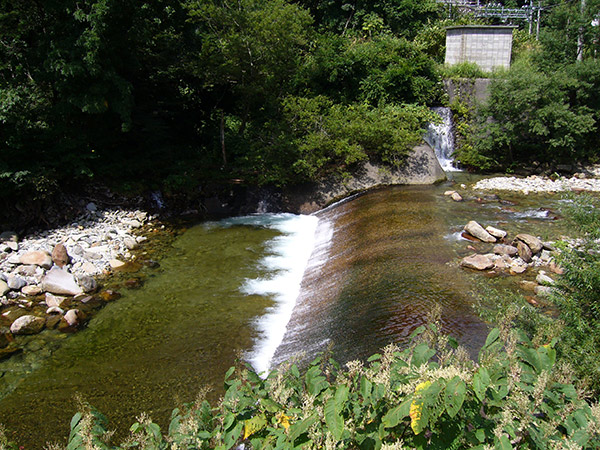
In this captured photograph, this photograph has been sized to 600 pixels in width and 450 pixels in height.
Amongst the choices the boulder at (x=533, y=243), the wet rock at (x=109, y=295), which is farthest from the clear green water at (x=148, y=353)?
the boulder at (x=533, y=243)

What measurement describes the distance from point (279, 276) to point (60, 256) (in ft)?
16.4

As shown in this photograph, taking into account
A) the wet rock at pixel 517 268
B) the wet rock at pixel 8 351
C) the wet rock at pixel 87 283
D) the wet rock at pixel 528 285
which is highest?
the wet rock at pixel 528 285

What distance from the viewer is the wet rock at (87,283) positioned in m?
8.85

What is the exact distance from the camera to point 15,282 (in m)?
8.77

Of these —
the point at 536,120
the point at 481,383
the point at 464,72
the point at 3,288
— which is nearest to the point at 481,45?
the point at 464,72

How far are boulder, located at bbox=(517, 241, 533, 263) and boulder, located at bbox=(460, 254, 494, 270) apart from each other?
669mm

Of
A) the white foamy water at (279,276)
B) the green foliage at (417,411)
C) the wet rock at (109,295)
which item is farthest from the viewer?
the wet rock at (109,295)

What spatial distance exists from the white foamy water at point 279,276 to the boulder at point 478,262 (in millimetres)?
3202

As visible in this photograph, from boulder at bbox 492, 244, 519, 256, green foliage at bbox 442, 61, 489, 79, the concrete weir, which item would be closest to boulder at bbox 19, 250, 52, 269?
the concrete weir

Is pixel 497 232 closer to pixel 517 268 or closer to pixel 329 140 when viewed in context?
pixel 517 268

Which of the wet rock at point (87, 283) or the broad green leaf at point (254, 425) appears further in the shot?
the wet rock at point (87, 283)

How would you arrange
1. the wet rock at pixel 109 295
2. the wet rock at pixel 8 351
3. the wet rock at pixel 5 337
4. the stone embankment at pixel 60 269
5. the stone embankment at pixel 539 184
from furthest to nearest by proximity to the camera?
the stone embankment at pixel 539 184 → the wet rock at pixel 109 295 → the stone embankment at pixel 60 269 → the wet rock at pixel 5 337 → the wet rock at pixel 8 351

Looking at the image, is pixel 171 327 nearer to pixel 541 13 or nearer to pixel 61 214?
pixel 61 214

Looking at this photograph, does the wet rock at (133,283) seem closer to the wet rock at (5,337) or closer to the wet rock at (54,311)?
the wet rock at (54,311)
